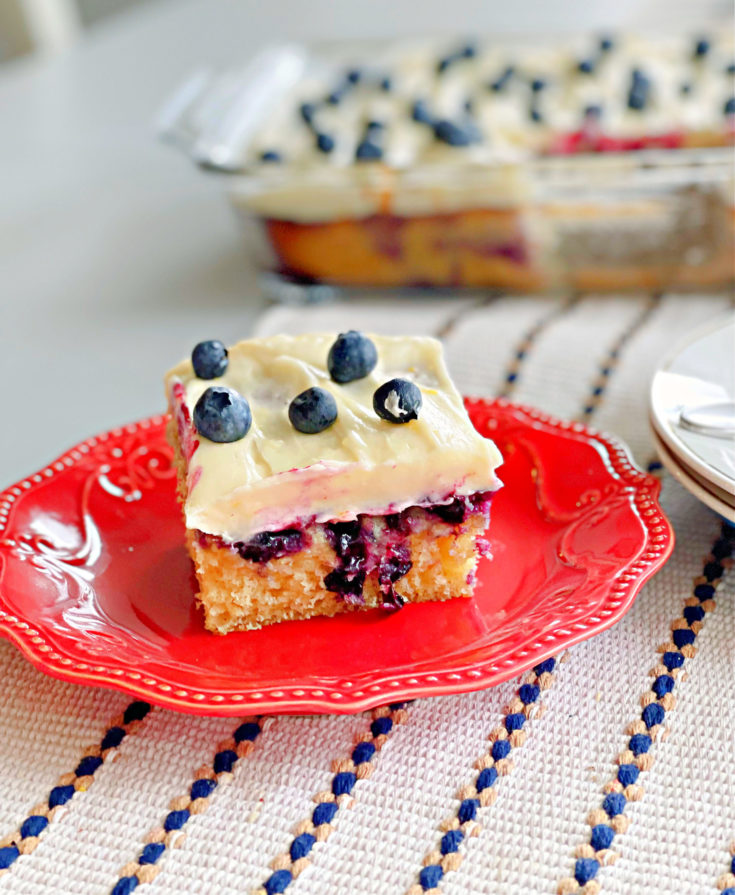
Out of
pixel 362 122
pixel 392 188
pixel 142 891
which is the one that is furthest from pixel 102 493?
pixel 362 122

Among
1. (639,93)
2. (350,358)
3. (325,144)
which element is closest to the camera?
(350,358)

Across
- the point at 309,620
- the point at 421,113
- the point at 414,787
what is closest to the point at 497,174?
the point at 421,113

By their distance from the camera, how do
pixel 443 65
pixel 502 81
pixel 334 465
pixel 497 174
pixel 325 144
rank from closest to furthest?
pixel 334 465
pixel 497 174
pixel 325 144
pixel 502 81
pixel 443 65

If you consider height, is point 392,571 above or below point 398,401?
below

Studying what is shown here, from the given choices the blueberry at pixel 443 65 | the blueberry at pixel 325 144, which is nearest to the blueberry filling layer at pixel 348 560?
the blueberry at pixel 325 144

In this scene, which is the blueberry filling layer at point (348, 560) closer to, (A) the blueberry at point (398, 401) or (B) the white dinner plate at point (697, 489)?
(A) the blueberry at point (398, 401)

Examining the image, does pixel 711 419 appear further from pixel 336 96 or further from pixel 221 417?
pixel 336 96

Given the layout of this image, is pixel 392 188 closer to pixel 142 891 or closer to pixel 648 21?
pixel 142 891
